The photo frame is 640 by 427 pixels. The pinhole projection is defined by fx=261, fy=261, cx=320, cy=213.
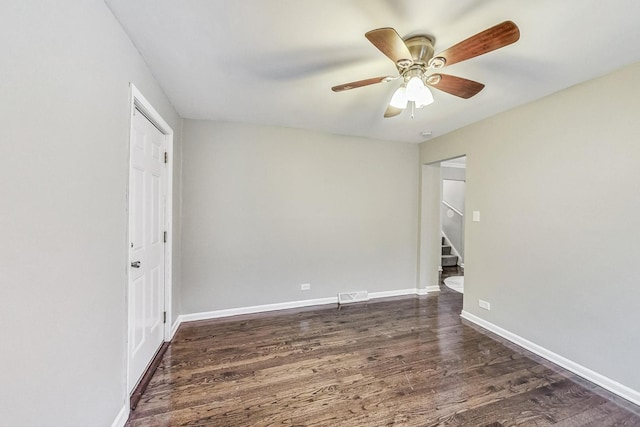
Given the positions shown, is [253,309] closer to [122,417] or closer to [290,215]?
[290,215]

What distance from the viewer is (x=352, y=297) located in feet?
12.4

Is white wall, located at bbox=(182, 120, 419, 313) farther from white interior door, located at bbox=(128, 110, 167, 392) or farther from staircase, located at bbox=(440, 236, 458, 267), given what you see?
staircase, located at bbox=(440, 236, 458, 267)

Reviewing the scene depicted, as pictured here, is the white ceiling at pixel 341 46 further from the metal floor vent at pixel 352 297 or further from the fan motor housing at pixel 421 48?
the metal floor vent at pixel 352 297

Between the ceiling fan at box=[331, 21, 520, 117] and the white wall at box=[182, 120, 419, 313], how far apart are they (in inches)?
71.9

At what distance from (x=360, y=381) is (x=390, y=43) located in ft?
7.60

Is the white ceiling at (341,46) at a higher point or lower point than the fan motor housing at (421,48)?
higher

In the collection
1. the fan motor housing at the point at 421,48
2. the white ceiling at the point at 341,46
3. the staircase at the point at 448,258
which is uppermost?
the white ceiling at the point at 341,46

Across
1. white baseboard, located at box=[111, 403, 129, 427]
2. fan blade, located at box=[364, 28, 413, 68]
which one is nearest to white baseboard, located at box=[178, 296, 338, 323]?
white baseboard, located at box=[111, 403, 129, 427]

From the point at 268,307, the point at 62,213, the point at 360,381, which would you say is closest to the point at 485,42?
the point at 62,213

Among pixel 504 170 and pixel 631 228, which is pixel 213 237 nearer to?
pixel 504 170

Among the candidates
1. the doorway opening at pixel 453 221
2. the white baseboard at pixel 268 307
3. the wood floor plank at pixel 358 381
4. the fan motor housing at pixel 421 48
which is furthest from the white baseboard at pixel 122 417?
the doorway opening at pixel 453 221

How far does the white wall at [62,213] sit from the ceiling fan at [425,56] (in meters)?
1.33

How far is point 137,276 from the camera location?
198 cm

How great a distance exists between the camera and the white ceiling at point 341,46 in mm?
1410
